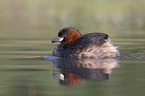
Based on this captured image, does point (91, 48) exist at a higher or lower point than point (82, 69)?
higher

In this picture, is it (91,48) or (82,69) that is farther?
(91,48)

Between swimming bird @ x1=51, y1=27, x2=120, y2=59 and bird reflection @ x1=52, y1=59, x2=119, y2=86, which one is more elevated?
swimming bird @ x1=51, y1=27, x2=120, y2=59

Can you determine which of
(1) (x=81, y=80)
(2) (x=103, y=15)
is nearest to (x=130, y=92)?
(1) (x=81, y=80)

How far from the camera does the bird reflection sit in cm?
743

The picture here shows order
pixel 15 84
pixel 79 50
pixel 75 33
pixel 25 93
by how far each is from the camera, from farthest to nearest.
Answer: pixel 75 33 < pixel 79 50 < pixel 15 84 < pixel 25 93

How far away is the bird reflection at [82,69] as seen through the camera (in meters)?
7.43

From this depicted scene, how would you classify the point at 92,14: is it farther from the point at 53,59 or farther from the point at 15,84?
the point at 15,84

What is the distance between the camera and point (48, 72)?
8.29 metres

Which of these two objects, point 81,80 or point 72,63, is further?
point 72,63

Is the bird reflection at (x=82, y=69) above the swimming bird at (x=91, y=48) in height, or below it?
below

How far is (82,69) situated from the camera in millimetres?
8453

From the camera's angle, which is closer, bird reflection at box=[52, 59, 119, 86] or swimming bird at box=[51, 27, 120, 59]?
bird reflection at box=[52, 59, 119, 86]

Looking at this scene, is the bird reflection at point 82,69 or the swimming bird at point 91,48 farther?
the swimming bird at point 91,48

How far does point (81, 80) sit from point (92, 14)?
67.4 ft
